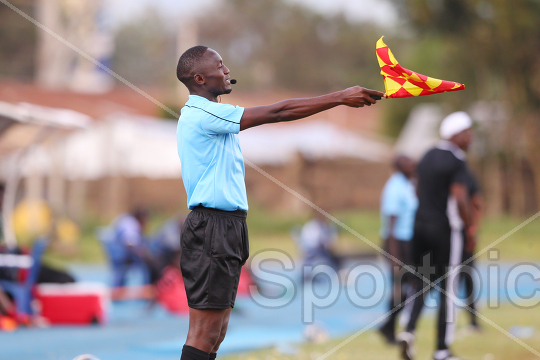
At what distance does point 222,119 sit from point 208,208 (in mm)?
481

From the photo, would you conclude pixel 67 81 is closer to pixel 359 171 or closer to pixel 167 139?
pixel 167 139

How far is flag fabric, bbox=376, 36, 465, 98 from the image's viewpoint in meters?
3.63

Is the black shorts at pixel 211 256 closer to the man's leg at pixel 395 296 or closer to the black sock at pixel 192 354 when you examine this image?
the black sock at pixel 192 354

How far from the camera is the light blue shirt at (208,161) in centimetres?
368

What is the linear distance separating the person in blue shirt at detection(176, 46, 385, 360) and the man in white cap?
2.78 m

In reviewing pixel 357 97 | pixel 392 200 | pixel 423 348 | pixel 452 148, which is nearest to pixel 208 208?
pixel 357 97

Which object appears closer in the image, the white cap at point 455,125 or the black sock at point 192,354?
the black sock at point 192,354

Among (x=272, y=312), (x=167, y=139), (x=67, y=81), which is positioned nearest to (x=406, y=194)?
(x=272, y=312)

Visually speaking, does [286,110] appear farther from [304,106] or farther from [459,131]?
[459,131]

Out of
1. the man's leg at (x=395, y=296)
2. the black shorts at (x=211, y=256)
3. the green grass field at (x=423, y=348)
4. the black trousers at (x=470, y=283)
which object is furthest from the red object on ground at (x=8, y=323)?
the black shorts at (x=211, y=256)

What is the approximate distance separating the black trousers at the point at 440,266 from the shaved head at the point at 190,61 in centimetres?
314

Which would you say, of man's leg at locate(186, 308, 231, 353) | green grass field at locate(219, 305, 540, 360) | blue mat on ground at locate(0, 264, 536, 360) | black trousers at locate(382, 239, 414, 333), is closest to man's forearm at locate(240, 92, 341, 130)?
man's leg at locate(186, 308, 231, 353)

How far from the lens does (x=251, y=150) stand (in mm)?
29359

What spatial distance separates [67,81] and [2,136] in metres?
28.6
